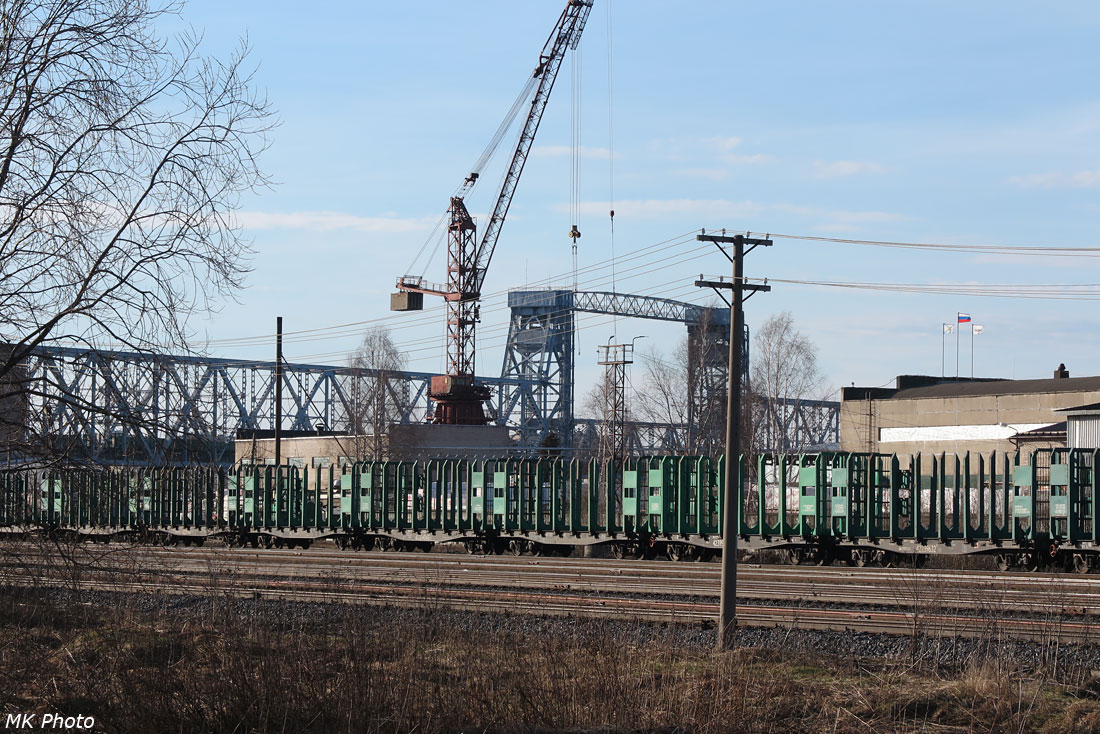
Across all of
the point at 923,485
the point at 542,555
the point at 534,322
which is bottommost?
the point at 542,555

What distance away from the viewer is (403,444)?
283ft

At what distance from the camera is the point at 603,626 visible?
14055 mm

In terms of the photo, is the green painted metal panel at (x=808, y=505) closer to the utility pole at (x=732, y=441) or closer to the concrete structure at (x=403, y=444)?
the utility pole at (x=732, y=441)

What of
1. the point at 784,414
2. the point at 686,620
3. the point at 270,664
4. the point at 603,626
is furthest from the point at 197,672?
the point at 784,414

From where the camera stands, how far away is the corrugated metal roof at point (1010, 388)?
65.9 metres

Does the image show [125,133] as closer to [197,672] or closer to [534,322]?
[197,672]

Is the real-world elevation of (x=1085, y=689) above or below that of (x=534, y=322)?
below

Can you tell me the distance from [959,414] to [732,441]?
2222 inches

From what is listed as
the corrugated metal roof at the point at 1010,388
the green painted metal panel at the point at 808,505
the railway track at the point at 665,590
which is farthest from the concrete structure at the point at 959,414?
the railway track at the point at 665,590

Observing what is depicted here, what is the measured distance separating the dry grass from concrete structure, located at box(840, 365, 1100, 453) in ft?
168

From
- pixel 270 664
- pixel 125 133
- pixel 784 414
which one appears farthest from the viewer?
pixel 784 414

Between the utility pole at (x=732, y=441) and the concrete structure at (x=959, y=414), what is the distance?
4719 centimetres

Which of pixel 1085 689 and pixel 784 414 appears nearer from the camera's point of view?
pixel 1085 689

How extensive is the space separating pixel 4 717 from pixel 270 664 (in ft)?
7.98
